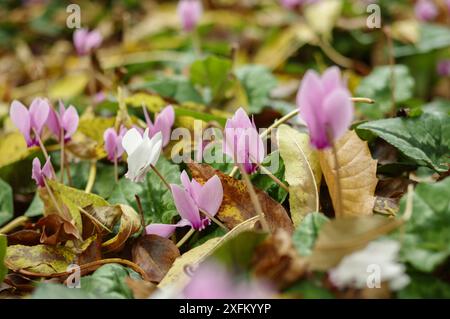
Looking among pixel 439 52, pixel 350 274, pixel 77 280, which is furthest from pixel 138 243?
pixel 439 52

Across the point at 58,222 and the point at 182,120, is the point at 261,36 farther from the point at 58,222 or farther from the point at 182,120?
the point at 58,222

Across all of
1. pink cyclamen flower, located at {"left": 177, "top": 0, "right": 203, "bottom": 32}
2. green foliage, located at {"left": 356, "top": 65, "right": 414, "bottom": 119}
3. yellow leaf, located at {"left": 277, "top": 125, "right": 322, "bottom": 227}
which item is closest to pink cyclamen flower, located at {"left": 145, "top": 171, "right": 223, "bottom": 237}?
yellow leaf, located at {"left": 277, "top": 125, "right": 322, "bottom": 227}

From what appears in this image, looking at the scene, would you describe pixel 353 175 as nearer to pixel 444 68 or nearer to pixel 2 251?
pixel 2 251

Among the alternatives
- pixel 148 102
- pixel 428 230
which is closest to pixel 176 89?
pixel 148 102

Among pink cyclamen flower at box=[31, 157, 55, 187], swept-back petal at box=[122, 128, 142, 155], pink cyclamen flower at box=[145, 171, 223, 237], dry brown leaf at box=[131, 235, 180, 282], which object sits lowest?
dry brown leaf at box=[131, 235, 180, 282]

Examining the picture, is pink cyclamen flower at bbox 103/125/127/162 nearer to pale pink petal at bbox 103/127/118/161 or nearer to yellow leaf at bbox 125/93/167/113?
pale pink petal at bbox 103/127/118/161
